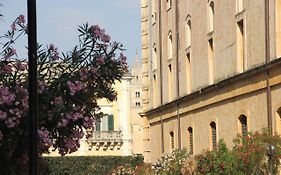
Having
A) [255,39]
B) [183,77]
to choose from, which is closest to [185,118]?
[183,77]

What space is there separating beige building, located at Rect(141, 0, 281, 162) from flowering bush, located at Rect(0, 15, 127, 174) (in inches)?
415

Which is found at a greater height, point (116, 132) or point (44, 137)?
point (116, 132)

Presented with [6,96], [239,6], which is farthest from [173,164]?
[6,96]

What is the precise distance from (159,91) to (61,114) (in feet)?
102

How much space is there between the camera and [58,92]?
1174 centimetres

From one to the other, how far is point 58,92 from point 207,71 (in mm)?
20130

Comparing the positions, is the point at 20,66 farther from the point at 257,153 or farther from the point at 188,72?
the point at 188,72

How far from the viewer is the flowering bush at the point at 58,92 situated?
441 inches

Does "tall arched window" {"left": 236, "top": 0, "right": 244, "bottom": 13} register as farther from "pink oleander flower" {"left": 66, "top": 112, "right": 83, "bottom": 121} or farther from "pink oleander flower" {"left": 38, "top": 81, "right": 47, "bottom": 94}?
"pink oleander flower" {"left": 38, "top": 81, "right": 47, "bottom": 94}

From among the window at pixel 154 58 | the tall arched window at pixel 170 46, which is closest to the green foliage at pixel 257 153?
the tall arched window at pixel 170 46

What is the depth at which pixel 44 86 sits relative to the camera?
37.7ft

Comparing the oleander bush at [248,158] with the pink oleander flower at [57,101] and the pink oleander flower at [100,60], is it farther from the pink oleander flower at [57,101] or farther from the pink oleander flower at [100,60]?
the pink oleander flower at [57,101]

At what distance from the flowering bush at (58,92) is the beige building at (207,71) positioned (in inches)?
415

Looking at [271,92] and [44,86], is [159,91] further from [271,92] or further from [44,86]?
[44,86]
